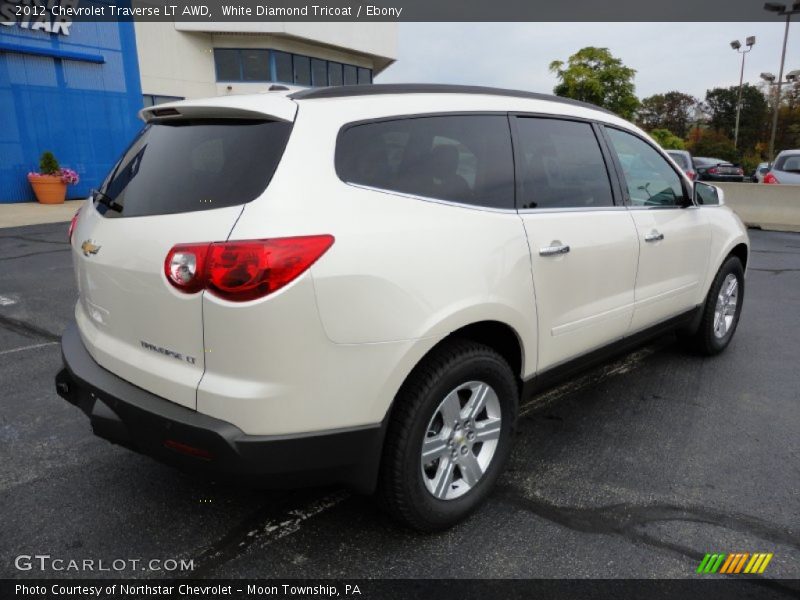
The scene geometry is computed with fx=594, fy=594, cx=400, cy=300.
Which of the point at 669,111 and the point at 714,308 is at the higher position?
the point at 669,111

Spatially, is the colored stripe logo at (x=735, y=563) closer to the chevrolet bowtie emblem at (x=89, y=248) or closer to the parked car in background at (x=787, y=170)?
the chevrolet bowtie emblem at (x=89, y=248)

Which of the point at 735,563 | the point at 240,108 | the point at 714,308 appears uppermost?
the point at 240,108

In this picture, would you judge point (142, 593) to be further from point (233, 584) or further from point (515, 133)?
point (515, 133)

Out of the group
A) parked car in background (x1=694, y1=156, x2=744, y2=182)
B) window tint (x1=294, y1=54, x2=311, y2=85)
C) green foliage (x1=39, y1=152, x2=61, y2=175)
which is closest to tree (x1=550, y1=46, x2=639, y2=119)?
parked car in background (x1=694, y1=156, x2=744, y2=182)

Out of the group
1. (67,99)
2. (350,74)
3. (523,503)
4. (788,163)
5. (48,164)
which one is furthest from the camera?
(350,74)

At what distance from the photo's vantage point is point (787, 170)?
47.2ft

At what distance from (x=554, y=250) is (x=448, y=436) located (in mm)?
985

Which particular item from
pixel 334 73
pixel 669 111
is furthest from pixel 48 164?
pixel 669 111

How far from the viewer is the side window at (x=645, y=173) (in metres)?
A: 3.51

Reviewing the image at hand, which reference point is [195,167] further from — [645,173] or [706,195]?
[706,195]

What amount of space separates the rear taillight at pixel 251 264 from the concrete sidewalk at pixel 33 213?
12490 millimetres

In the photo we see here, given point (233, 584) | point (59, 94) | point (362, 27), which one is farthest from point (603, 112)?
point (362, 27)

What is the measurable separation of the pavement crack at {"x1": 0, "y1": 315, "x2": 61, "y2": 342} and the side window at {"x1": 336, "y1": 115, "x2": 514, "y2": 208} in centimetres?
388

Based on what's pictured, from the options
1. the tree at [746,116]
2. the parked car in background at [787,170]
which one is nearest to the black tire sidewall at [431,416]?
the parked car in background at [787,170]
